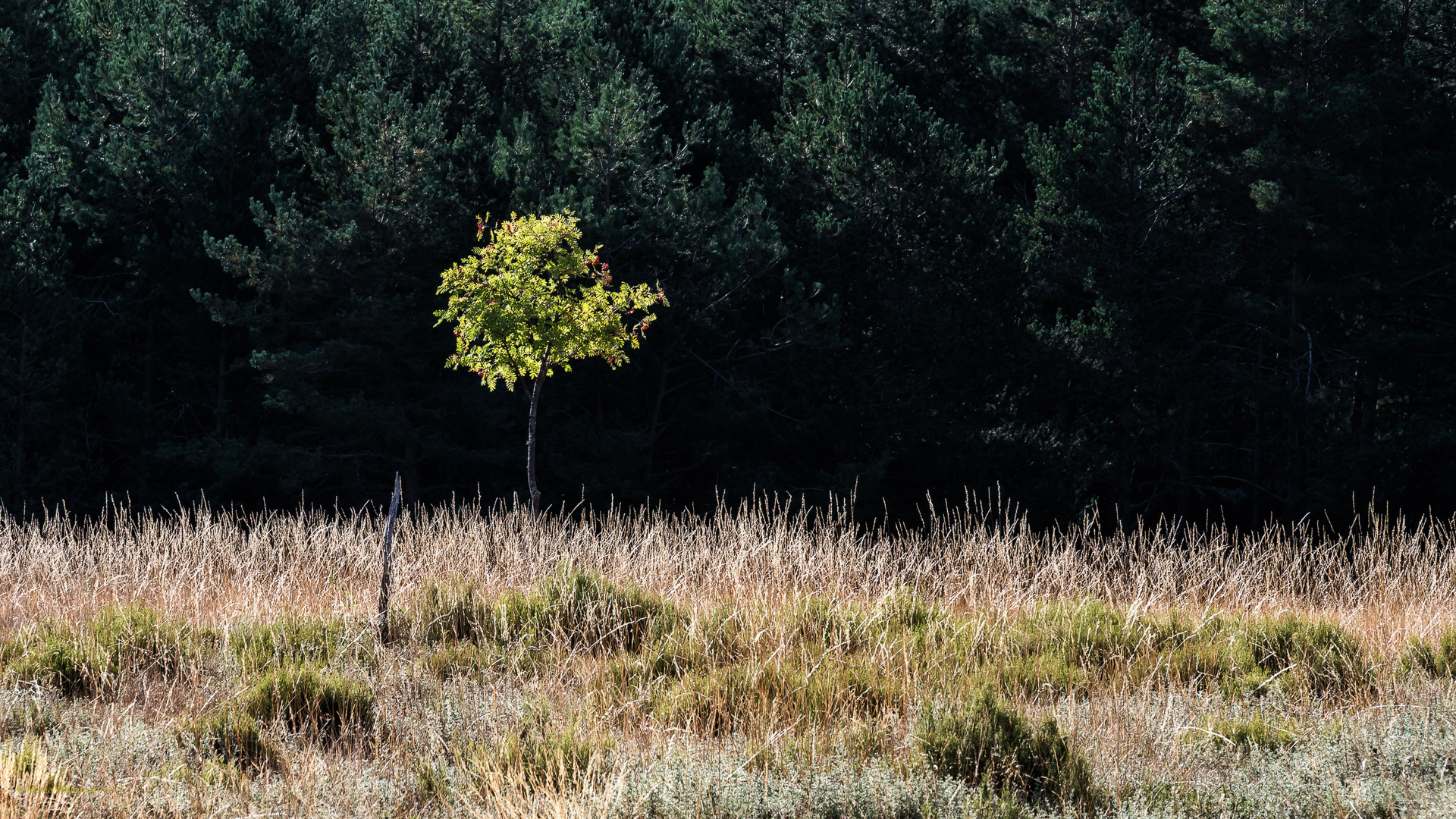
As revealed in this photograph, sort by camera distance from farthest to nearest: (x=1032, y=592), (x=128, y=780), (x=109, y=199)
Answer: (x=109, y=199)
(x=1032, y=592)
(x=128, y=780)

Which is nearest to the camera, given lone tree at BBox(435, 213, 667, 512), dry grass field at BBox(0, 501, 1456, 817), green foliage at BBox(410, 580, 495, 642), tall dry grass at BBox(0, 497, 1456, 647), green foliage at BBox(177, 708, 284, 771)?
dry grass field at BBox(0, 501, 1456, 817)

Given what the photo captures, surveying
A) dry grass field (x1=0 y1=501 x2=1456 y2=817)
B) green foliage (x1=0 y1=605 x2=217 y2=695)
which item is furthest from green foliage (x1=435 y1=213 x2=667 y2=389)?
green foliage (x1=0 y1=605 x2=217 y2=695)

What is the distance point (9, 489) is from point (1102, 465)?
649 inches

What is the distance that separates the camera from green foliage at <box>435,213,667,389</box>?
12938 millimetres

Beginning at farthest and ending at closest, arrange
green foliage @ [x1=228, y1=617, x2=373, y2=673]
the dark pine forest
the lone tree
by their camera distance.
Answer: the dark pine forest < the lone tree < green foliage @ [x1=228, y1=617, x2=373, y2=673]

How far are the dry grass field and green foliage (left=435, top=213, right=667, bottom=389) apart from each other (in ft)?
14.5

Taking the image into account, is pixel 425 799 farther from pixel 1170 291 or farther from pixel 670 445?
pixel 1170 291

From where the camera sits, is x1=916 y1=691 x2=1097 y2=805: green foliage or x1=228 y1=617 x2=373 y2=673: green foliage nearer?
x1=916 y1=691 x2=1097 y2=805: green foliage

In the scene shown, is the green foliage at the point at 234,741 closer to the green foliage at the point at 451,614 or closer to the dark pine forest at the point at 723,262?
the green foliage at the point at 451,614

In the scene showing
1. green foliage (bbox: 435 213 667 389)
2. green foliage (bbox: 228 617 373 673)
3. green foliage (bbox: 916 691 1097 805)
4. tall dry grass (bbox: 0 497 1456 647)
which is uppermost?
green foliage (bbox: 435 213 667 389)

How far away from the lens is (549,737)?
4.51 metres

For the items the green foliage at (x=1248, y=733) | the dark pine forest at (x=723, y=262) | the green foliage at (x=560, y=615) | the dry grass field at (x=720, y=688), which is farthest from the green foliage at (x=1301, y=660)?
the dark pine forest at (x=723, y=262)

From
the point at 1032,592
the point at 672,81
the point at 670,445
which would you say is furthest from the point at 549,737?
the point at 672,81

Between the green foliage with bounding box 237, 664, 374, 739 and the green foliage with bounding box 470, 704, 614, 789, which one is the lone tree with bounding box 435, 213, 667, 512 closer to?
the green foliage with bounding box 237, 664, 374, 739
